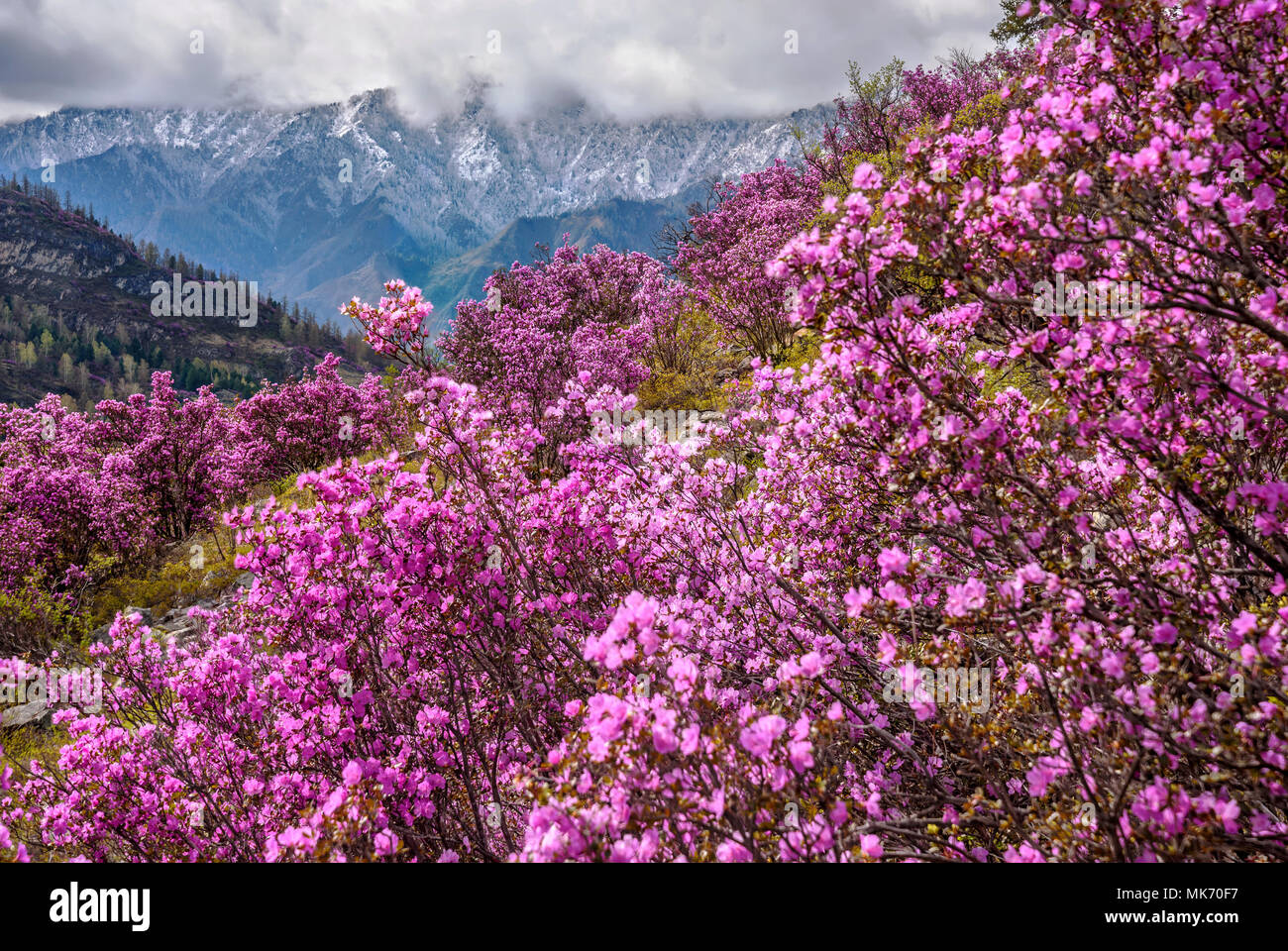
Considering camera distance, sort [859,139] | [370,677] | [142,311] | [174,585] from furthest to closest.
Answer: [142,311], [859,139], [174,585], [370,677]

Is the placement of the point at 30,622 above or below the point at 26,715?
above

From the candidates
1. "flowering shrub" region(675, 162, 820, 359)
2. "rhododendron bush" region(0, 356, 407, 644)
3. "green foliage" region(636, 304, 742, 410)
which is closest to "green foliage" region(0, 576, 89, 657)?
"rhododendron bush" region(0, 356, 407, 644)

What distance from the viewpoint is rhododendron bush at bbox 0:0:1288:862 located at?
7.67 ft

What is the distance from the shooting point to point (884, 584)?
347 centimetres

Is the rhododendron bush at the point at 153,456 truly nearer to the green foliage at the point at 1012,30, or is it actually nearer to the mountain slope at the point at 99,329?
the green foliage at the point at 1012,30

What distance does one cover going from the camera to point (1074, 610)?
7.71 feet

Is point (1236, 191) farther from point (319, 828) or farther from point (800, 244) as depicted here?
A: point (319, 828)

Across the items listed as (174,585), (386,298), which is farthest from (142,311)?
(386,298)

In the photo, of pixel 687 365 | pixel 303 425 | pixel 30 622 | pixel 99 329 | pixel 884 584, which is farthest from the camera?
pixel 99 329

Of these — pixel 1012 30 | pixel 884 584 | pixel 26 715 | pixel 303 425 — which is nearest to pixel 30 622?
pixel 26 715

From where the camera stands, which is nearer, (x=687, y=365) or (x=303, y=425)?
(x=687, y=365)

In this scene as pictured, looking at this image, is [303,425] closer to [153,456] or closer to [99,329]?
[153,456]

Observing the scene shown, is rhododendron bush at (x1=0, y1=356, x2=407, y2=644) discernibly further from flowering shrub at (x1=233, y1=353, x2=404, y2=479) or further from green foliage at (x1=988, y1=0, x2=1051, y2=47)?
green foliage at (x1=988, y1=0, x2=1051, y2=47)
